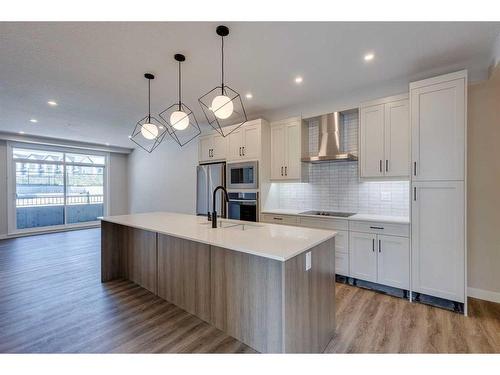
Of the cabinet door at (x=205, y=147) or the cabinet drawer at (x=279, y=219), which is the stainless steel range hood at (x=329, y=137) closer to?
the cabinet drawer at (x=279, y=219)

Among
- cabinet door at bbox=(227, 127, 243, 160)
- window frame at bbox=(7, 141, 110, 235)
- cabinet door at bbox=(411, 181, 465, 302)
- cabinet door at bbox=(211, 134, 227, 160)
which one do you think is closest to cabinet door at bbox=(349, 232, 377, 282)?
cabinet door at bbox=(411, 181, 465, 302)

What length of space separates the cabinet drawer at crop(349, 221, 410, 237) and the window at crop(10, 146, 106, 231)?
7770mm

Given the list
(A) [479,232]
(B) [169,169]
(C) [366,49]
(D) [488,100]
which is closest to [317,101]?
(C) [366,49]

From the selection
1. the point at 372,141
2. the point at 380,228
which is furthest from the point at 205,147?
the point at 380,228

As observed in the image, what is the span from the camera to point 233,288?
191 centimetres

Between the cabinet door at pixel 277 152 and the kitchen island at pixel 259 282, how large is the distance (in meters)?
1.53

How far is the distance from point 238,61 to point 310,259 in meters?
2.10

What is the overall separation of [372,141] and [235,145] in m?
2.20

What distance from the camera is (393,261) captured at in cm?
272

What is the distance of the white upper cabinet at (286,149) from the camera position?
12.1 ft

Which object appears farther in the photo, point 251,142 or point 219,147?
point 219,147

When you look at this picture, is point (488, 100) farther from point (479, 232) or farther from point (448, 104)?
point (479, 232)

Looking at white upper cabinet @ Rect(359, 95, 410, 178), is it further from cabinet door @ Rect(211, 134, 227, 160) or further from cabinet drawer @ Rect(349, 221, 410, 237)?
cabinet door @ Rect(211, 134, 227, 160)

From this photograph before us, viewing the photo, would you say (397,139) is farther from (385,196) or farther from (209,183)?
(209,183)
